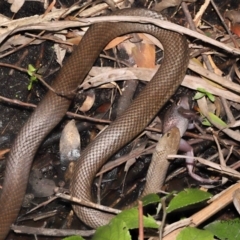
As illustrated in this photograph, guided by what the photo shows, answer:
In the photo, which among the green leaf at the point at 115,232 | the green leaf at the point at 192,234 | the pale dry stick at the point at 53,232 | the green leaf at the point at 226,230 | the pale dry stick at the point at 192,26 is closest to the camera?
the green leaf at the point at 115,232

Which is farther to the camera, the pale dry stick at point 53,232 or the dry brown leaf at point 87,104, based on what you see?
the dry brown leaf at point 87,104

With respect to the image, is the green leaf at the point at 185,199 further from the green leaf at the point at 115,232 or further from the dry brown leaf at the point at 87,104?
the dry brown leaf at the point at 87,104

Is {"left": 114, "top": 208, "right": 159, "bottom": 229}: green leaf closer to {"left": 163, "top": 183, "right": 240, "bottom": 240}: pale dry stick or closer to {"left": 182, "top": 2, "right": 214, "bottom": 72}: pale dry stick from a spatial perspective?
{"left": 163, "top": 183, "right": 240, "bottom": 240}: pale dry stick

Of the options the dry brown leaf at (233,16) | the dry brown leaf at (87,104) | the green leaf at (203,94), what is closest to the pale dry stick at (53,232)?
the dry brown leaf at (87,104)

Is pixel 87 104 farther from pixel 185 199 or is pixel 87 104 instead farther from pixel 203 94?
pixel 185 199

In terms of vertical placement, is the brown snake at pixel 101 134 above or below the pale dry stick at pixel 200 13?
below
